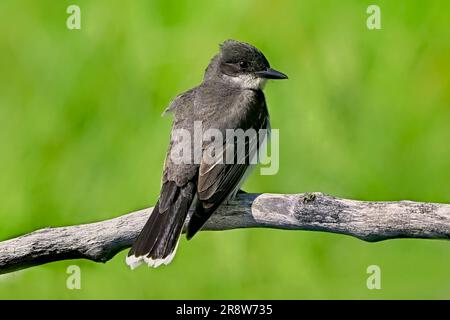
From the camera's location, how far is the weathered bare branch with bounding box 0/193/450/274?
4.64m

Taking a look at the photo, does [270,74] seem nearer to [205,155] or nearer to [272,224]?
[205,155]

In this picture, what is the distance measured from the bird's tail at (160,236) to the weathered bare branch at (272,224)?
0.37ft

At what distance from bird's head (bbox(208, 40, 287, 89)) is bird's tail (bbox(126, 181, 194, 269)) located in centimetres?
130

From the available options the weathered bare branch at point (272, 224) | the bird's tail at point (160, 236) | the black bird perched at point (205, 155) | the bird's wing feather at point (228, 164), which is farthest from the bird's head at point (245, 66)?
the bird's tail at point (160, 236)

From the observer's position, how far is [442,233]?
4594mm

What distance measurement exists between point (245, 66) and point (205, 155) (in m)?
1.07

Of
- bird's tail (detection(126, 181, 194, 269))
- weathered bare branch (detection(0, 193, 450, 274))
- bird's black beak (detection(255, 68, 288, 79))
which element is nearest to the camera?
weathered bare branch (detection(0, 193, 450, 274))

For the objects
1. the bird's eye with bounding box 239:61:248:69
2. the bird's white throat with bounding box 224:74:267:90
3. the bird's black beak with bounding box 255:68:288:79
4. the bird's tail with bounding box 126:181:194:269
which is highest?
the bird's eye with bounding box 239:61:248:69

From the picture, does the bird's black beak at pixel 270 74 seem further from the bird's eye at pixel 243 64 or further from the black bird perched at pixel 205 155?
the bird's eye at pixel 243 64

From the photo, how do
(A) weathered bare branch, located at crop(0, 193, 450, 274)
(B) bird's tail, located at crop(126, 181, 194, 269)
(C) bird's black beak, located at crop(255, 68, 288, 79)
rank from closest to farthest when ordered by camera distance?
(A) weathered bare branch, located at crop(0, 193, 450, 274)
(B) bird's tail, located at crop(126, 181, 194, 269)
(C) bird's black beak, located at crop(255, 68, 288, 79)

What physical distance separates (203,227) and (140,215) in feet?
1.35

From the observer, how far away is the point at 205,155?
524cm

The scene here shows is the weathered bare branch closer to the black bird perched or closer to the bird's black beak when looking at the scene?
the black bird perched

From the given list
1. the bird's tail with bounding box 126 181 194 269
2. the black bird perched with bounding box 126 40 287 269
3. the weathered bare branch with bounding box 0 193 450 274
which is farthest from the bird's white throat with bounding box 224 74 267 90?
the bird's tail with bounding box 126 181 194 269
